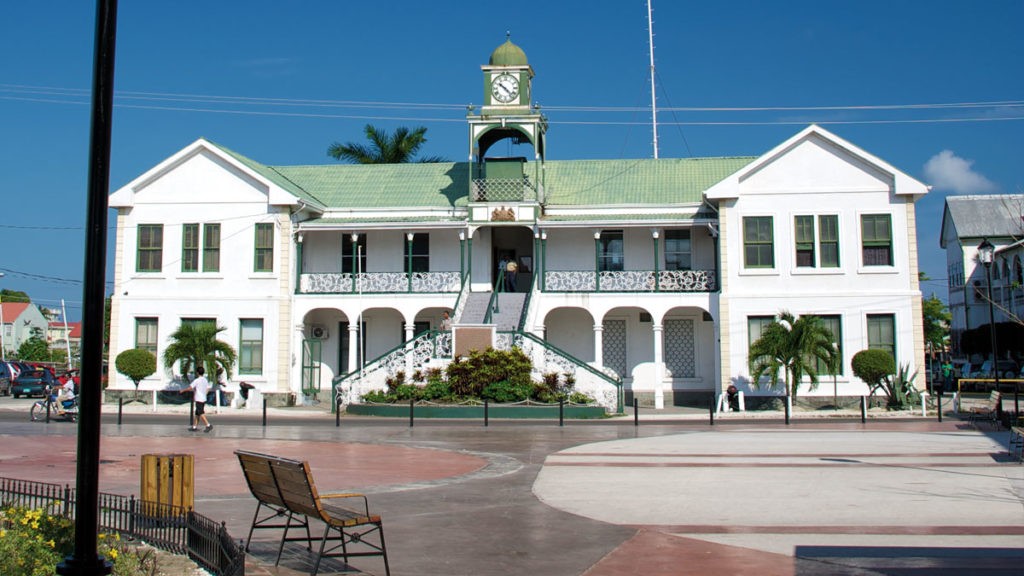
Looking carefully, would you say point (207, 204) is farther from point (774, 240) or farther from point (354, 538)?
point (354, 538)

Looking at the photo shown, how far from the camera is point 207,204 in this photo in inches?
1431

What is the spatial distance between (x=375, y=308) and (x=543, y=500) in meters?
25.8

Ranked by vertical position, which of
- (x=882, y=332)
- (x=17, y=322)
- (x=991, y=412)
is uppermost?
(x=17, y=322)

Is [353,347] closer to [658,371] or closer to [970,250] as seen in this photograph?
[658,371]

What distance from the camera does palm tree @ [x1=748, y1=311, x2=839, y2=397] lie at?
3041 centimetres

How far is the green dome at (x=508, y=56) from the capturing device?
38125 mm

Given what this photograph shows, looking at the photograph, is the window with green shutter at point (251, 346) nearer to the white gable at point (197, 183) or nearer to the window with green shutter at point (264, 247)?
the window with green shutter at point (264, 247)

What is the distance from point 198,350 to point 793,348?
791 inches

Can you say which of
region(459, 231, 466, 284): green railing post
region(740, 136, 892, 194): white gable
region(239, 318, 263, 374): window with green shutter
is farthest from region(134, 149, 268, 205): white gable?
region(740, 136, 892, 194): white gable

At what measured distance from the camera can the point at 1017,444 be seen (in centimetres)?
1667

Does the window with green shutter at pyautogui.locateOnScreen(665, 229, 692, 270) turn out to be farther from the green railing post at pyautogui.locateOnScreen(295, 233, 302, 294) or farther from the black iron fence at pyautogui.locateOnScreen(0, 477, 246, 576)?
the black iron fence at pyautogui.locateOnScreen(0, 477, 246, 576)

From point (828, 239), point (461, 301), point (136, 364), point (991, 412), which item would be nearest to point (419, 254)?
point (461, 301)

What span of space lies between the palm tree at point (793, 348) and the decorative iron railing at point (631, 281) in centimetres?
440

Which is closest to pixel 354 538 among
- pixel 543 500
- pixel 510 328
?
pixel 543 500
